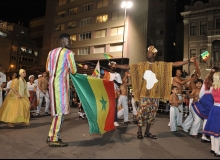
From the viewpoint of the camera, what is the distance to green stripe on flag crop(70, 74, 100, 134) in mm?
4527

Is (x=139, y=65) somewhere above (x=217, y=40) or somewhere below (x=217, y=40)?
below

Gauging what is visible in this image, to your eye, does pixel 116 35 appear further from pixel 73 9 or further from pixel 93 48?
pixel 73 9

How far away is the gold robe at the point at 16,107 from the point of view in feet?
21.7

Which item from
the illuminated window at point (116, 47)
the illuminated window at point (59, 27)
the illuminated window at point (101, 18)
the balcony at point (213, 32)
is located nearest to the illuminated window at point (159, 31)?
the illuminated window at point (101, 18)

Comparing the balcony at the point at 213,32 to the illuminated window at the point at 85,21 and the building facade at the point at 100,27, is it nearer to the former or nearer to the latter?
the building facade at the point at 100,27

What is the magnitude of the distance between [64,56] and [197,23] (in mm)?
30089

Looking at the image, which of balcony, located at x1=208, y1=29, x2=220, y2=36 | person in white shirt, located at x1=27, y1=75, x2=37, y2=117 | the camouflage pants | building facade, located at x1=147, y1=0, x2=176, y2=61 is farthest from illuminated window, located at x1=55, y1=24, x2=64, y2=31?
the camouflage pants

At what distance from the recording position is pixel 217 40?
28.2 meters

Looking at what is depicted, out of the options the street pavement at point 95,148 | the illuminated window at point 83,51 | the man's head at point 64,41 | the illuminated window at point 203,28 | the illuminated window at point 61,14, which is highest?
the illuminated window at point 61,14

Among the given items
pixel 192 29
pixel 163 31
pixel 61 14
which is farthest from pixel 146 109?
pixel 163 31

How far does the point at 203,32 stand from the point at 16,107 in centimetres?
2921

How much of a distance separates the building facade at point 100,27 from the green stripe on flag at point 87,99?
25.5 meters

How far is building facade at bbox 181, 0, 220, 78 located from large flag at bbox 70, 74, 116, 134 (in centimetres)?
2591

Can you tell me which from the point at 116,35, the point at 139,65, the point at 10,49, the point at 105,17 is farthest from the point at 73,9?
the point at 139,65
